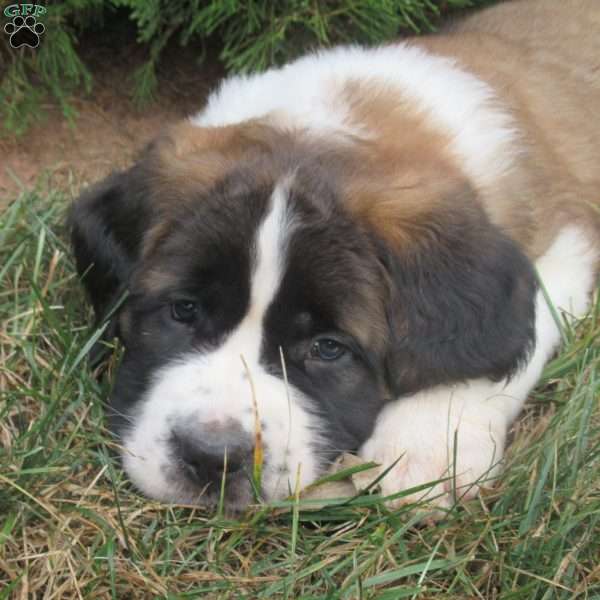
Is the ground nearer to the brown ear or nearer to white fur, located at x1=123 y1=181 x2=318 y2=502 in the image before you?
white fur, located at x1=123 y1=181 x2=318 y2=502

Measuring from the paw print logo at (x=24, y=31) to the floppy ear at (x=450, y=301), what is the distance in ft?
8.93

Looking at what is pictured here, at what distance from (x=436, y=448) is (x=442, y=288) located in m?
0.49

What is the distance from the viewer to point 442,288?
10.2 ft

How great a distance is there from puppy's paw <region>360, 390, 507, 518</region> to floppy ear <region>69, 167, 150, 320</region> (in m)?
0.97

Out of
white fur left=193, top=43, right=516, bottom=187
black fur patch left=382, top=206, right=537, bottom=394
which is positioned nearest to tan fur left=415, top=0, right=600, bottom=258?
white fur left=193, top=43, right=516, bottom=187

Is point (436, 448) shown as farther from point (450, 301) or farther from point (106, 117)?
point (106, 117)

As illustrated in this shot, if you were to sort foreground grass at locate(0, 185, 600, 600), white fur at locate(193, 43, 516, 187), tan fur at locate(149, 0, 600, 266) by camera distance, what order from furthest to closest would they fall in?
1. white fur at locate(193, 43, 516, 187)
2. tan fur at locate(149, 0, 600, 266)
3. foreground grass at locate(0, 185, 600, 600)

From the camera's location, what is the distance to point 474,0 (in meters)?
5.98

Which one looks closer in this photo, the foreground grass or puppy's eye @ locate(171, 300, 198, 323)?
the foreground grass

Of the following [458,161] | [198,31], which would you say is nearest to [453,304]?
[458,161]

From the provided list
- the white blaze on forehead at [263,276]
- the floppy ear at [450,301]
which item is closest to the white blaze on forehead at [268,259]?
the white blaze on forehead at [263,276]

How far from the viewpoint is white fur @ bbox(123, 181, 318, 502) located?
9.52ft

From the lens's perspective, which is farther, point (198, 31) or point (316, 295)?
point (198, 31)

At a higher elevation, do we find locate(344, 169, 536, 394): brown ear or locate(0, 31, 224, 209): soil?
locate(344, 169, 536, 394): brown ear
